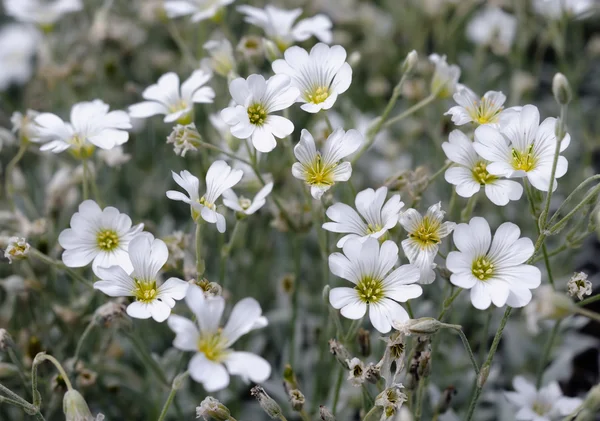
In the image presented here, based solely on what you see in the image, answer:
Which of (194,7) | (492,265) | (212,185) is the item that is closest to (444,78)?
(492,265)

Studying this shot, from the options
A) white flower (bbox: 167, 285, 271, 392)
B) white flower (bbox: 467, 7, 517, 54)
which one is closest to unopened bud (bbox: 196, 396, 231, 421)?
white flower (bbox: 167, 285, 271, 392)

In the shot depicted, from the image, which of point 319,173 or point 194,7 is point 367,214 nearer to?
point 319,173

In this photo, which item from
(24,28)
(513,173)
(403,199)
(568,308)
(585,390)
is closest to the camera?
(568,308)

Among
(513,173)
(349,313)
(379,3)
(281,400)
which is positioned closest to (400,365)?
(349,313)

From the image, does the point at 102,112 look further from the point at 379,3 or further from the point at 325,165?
the point at 379,3

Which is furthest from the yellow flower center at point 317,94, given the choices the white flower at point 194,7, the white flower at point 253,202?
the white flower at point 194,7

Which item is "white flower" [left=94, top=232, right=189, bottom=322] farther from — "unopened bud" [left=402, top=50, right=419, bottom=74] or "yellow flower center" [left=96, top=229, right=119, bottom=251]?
"unopened bud" [left=402, top=50, right=419, bottom=74]
